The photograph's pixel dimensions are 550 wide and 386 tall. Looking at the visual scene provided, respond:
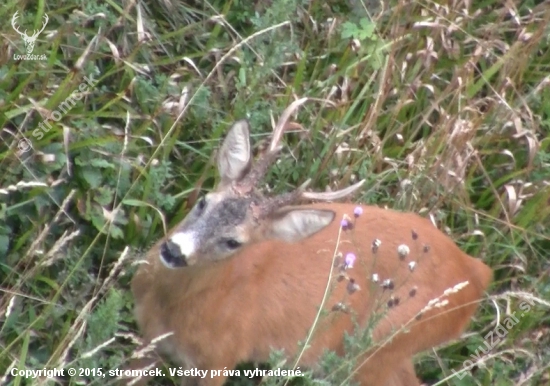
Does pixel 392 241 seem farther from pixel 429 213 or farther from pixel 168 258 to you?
pixel 168 258

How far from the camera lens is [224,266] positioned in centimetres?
507

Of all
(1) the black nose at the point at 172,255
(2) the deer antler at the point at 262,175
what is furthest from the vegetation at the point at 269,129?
(2) the deer antler at the point at 262,175

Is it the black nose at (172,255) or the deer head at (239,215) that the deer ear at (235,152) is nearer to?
the deer head at (239,215)

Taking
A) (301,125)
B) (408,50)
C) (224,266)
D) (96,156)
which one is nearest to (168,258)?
(224,266)

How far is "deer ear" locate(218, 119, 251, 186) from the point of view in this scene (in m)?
4.86

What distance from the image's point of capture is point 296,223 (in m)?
4.80

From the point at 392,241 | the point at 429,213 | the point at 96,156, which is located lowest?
the point at 429,213

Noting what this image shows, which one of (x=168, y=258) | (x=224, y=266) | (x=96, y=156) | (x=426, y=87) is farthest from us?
(x=426, y=87)

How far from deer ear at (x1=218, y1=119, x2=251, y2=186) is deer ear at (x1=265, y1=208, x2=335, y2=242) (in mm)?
240

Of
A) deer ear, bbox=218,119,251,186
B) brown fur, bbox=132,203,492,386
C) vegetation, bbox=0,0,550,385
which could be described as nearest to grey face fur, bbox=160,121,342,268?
deer ear, bbox=218,119,251,186

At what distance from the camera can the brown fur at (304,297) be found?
5.11 m

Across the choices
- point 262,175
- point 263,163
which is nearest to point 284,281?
point 262,175

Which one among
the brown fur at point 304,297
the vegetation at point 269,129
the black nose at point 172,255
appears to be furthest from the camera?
the vegetation at point 269,129

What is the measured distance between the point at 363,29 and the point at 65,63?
172 centimetres
